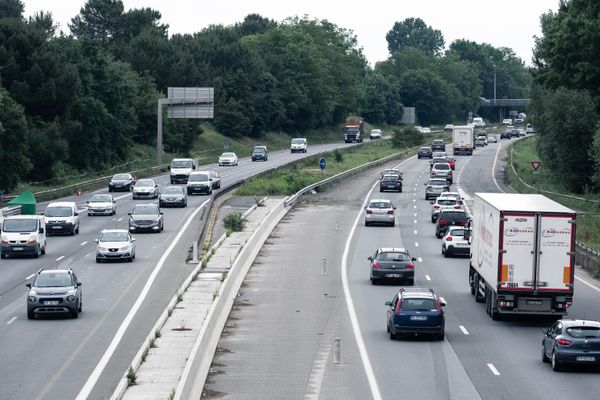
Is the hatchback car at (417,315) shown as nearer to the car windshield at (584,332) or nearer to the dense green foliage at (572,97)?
the car windshield at (584,332)

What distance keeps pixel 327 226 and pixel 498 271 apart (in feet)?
111

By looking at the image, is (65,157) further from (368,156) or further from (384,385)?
(384,385)

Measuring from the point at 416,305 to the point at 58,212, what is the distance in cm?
3415

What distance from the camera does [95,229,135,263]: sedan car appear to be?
171ft

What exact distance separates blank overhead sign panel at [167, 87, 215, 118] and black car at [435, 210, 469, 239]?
59.9 meters

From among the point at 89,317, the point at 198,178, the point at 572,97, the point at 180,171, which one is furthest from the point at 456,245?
the point at 180,171

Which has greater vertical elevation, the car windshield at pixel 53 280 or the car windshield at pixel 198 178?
the car windshield at pixel 198 178

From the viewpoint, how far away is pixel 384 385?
1093 inches

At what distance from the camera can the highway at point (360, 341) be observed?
90.8ft

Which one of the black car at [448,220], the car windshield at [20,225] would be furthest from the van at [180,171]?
the car windshield at [20,225]

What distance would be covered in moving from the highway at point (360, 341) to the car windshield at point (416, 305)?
1018mm

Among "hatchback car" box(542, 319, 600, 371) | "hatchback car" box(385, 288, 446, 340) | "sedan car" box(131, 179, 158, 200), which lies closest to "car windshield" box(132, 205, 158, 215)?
"sedan car" box(131, 179, 158, 200)

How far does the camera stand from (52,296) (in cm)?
3747

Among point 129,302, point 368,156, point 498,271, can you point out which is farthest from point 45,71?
point 498,271
